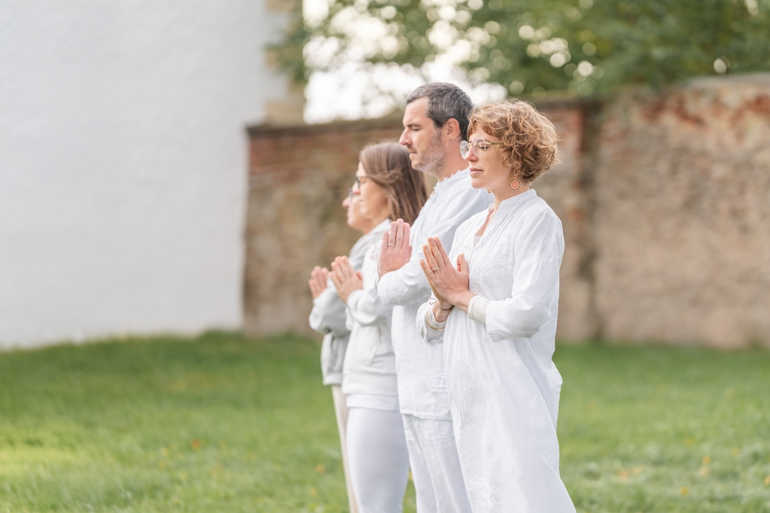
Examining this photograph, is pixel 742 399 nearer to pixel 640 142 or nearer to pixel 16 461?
pixel 640 142

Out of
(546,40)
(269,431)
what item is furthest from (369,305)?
(546,40)

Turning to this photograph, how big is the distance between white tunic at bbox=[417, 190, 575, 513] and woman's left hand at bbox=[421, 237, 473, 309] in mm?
36

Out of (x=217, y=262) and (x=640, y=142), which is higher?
(x=640, y=142)

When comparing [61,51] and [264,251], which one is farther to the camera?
[264,251]

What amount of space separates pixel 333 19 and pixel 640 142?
455 cm

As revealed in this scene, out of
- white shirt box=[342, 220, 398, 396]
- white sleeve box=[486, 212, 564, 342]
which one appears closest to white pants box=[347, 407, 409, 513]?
white shirt box=[342, 220, 398, 396]

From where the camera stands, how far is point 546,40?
39.0 ft

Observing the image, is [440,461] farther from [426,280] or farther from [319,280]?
Answer: [319,280]

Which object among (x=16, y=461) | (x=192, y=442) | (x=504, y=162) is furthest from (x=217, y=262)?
(x=504, y=162)

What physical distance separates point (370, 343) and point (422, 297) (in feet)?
1.76

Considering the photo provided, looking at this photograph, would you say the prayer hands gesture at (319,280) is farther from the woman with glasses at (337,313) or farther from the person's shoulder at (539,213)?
the person's shoulder at (539,213)

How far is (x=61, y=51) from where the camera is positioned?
9.12 m

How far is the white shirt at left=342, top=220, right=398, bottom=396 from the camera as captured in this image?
11.8ft

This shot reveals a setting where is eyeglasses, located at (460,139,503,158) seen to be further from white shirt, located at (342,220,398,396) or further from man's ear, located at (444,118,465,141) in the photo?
white shirt, located at (342,220,398,396)
